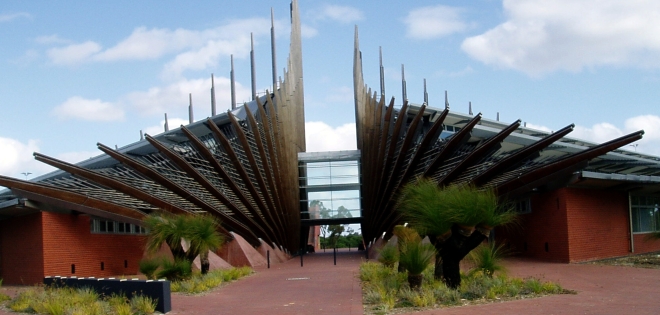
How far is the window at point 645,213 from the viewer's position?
2437cm

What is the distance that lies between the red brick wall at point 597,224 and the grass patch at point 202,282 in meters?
10.3

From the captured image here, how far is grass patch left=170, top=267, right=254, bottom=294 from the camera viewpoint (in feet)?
53.0

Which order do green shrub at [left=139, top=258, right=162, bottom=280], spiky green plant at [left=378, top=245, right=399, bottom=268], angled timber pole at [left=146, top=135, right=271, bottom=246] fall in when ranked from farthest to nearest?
angled timber pole at [left=146, top=135, right=271, bottom=246], green shrub at [left=139, top=258, right=162, bottom=280], spiky green plant at [left=378, top=245, right=399, bottom=268]

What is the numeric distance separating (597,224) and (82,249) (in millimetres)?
16235

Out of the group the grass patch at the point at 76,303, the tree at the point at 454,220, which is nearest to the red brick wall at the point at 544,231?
the tree at the point at 454,220

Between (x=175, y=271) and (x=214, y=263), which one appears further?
(x=214, y=263)

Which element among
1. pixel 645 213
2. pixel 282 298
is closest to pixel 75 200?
pixel 282 298

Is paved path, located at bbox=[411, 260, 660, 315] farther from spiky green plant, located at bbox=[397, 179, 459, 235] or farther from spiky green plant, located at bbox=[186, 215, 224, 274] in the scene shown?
spiky green plant, located at bbox=[186, 215, 224, 274]

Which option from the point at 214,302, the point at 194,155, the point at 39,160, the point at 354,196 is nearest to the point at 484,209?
the point at 214,302

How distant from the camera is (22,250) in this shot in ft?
66.8

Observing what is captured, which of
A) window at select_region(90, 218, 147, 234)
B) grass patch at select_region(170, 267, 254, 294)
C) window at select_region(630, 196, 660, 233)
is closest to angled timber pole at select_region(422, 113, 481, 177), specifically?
window at select_region(630, 196, 660, 233)

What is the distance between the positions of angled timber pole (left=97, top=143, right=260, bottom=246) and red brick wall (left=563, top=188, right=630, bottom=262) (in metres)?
12.6

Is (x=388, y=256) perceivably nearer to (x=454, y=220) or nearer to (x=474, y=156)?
(x=454, y=220)

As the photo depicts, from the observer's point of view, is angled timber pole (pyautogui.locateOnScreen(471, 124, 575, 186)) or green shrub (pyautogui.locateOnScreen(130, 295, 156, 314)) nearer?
green shrub (pyautogui.locateOnScreen(130, 295, 156, 314))
